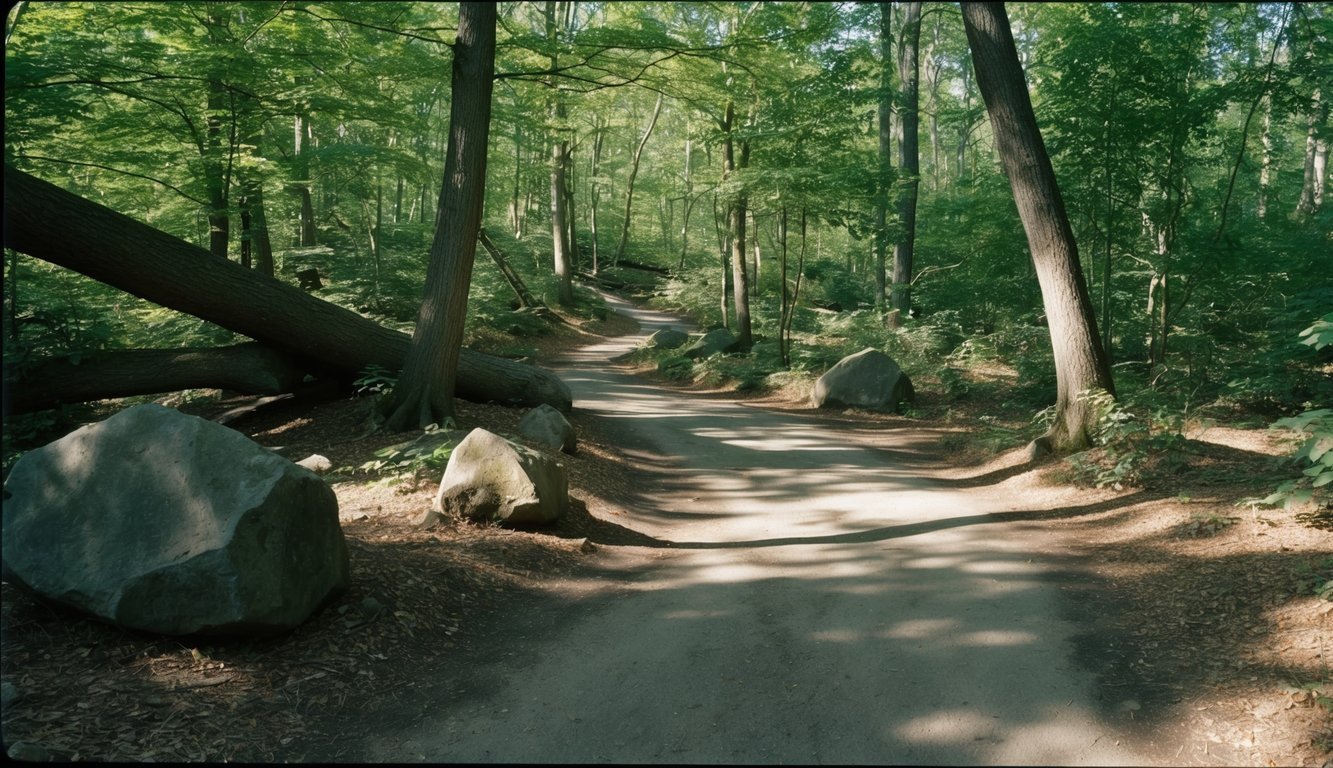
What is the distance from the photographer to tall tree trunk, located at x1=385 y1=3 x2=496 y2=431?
8.96 metres

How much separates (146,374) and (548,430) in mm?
5478

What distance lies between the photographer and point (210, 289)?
9500 millimetres

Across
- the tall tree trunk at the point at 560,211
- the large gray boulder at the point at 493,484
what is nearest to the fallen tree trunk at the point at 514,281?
the tall tree trunk at the point at 560,211

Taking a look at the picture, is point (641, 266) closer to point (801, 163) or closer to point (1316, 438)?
point (801, 163)

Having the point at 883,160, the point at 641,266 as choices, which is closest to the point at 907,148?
the point at 883,160

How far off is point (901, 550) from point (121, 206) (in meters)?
17.8

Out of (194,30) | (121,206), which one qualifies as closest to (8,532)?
(194,30)

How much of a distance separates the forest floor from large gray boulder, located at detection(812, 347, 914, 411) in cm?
655

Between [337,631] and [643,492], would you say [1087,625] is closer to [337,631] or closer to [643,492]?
[337,631]

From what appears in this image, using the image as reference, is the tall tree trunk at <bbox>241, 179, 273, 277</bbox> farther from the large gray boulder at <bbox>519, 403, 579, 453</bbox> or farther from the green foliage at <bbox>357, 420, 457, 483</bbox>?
the green foliage at <bbox>357, 420, 457, 483</bbox>

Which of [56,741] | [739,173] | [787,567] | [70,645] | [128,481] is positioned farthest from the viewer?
[739,173]

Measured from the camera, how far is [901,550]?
6.59m

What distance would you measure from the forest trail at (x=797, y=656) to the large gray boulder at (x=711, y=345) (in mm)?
12690

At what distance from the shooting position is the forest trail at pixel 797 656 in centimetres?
364
